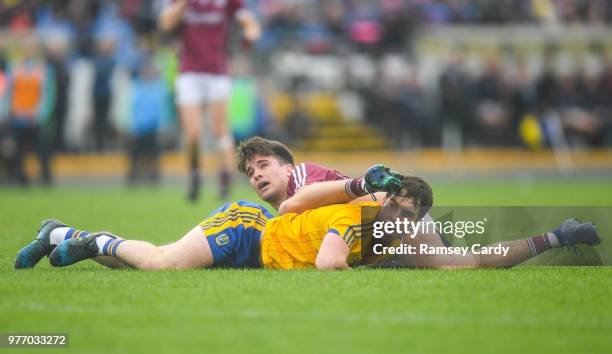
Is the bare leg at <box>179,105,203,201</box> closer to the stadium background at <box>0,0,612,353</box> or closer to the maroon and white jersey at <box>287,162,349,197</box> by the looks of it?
the stadium background at <box>0,0,612,353</box>

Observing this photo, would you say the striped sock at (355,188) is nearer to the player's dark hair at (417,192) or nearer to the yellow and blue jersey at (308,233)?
the yellow and blue jersey at (308,233)

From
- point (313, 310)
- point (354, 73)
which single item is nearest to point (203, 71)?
point (313, 310)

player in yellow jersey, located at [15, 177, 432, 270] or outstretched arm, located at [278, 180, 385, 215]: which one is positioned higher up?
outstretched arm, located at [278, 180, 385, 215]

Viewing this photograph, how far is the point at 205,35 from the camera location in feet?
46.2

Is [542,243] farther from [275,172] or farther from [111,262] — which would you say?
[111,262]

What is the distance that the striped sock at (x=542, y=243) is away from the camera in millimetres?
6715

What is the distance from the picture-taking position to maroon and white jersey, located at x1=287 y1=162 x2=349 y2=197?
7.13m

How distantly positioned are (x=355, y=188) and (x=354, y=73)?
67.6ft

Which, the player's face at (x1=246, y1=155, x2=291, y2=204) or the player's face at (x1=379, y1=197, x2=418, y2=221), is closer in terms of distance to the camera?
the player's face at (x1=379, y1=197, x2=418, y2=221)

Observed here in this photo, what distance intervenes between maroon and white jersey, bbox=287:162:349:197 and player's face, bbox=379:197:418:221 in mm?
601

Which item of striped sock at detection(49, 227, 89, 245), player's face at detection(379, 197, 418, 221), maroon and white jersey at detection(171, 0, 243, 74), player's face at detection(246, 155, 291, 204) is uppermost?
maroon and white jersey at detection(171, 0, 243, 74)

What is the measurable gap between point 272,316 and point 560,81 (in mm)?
23130

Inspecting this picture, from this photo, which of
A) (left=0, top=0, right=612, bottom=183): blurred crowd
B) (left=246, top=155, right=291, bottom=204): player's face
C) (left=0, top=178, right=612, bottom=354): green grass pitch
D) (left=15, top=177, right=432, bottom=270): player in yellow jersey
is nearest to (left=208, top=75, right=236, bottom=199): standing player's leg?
(left=0, top=178, right=612, bottom=354): green grass pitch

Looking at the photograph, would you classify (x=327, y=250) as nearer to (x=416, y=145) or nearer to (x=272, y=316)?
(x=272, y=316)
